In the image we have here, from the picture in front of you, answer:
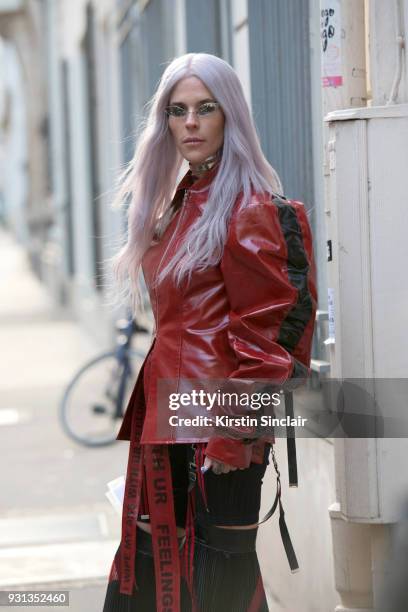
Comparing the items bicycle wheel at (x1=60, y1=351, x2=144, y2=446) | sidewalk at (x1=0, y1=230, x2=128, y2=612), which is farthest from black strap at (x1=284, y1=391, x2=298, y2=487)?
bicycle wheel at (x1=60, y1=351, x2=144, y2=446)

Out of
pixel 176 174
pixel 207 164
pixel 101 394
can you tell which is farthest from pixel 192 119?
pixel 101 394

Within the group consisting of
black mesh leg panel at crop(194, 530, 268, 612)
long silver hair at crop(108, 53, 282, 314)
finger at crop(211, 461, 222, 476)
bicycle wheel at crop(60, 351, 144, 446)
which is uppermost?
long silver hair at crop(108, 53, 282, 314)

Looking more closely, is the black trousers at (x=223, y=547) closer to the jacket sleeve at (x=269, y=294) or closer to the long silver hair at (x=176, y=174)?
the jacket sleeve at (x=269, y=294)

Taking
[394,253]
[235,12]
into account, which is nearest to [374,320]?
[394,253]

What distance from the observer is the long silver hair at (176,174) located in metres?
2.83

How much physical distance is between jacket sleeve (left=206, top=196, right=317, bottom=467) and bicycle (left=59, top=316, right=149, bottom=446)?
476 cm

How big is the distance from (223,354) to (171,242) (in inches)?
13.8

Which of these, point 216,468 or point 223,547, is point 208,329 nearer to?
point 216,468

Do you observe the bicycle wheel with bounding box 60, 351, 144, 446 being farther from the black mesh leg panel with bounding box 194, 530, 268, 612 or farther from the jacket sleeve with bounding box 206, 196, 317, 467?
the jacket sleeve with bounding box 206, 196, 317, 467

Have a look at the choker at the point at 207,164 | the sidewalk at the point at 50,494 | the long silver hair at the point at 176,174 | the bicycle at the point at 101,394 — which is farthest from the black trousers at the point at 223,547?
the bicycle at the point at 101,394

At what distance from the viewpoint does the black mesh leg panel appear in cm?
289

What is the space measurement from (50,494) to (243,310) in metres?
3.91

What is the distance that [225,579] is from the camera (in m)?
2.90

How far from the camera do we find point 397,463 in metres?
3.12
